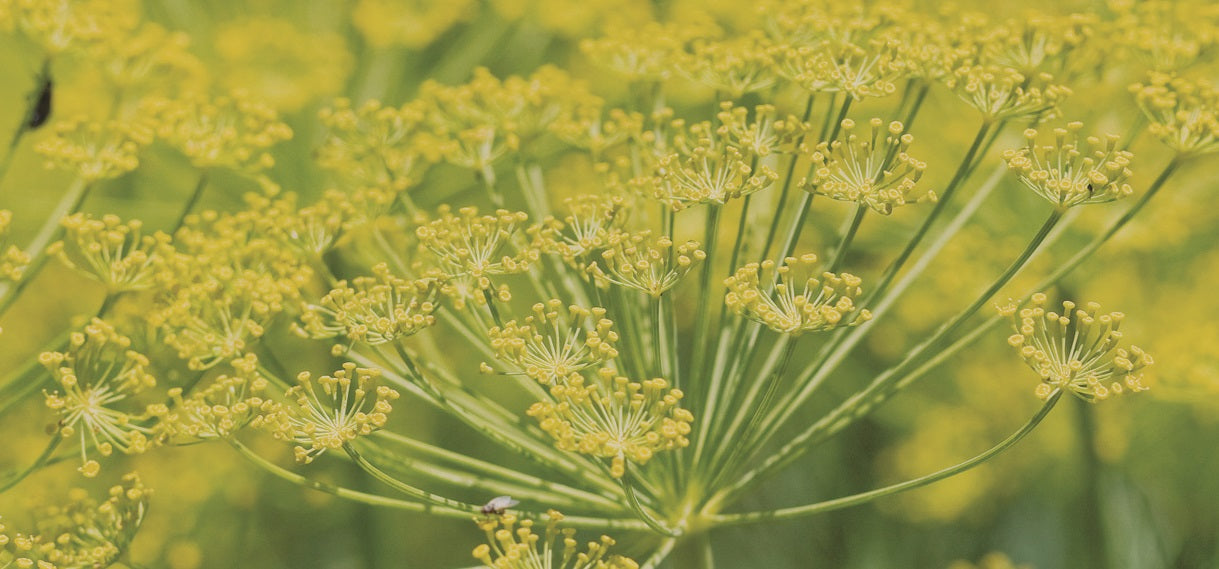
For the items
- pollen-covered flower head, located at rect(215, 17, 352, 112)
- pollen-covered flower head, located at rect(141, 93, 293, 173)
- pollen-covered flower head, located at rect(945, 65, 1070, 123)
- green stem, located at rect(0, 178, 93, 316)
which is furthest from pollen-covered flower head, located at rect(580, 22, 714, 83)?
green stem, located at rect(0, 178, 93, 316)

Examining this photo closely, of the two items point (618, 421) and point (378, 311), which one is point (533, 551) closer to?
point (618, 421)

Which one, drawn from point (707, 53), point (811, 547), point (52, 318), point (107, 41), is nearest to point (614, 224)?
point (707, 53)

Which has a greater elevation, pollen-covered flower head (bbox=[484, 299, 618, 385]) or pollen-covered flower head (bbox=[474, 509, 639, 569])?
pollen-covered flower head (bbox=[484, 299, 618, 385])

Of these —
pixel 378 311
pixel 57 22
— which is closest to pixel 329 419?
pixel 378 311

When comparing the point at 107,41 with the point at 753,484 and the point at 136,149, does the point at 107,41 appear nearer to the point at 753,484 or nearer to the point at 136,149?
the point at 136,149

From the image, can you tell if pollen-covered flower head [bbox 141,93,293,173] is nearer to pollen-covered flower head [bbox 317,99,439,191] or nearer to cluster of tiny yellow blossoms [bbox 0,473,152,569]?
pollen-covered flower head [bbox 317,99,439,191]

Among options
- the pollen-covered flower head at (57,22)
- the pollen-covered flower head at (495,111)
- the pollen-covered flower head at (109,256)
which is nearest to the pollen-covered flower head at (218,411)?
the pollen-covered flower head at (109,256)
